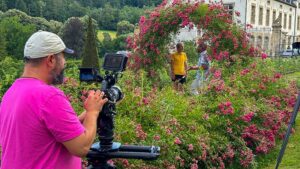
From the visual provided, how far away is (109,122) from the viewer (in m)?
2.76

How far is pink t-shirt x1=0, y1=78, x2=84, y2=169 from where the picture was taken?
2348 mm

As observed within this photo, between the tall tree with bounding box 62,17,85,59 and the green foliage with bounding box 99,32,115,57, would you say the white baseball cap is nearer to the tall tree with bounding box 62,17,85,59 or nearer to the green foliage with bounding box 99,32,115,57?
the tall tree with bounding box 62,17,85,59

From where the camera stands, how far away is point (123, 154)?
2676 mm

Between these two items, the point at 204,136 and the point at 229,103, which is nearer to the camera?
the point at 204,136

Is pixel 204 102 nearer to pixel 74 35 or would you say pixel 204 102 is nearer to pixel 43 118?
pixel 43 118

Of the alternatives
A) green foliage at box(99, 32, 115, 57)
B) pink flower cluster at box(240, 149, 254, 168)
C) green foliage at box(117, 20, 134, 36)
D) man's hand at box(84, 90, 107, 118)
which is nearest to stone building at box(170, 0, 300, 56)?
pink flower cluster at box(240, 149, 254, 168)

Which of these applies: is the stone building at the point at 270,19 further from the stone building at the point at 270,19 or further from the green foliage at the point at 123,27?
the green foliage at the point at 123,27

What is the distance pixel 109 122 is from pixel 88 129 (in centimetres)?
31

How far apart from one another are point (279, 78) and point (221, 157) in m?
4.02

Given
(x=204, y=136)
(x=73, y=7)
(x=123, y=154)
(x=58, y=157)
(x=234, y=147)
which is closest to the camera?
(x=58, y=157)

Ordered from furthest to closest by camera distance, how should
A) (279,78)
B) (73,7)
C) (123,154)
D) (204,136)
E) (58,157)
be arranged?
(73,7) < (279,78) < (204,136) < (123,154) < (58,157)

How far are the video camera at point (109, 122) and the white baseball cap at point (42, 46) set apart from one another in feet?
1.03

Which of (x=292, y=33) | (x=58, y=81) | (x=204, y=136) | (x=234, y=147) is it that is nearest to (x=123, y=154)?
(x=58, y=81)

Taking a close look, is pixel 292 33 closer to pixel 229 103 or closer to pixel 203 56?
pixel 203 56
